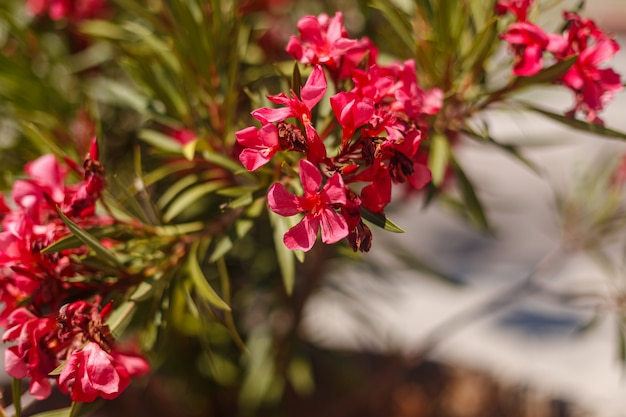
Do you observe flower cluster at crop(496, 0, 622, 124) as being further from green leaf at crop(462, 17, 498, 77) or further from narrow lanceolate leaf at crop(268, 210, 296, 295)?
narrow lanceolate leaf at crop(268, 210, 296, 295)

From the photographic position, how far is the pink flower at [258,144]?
1.65ft

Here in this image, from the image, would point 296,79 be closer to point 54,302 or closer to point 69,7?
point 54,302

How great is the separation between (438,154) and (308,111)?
10.8 inches

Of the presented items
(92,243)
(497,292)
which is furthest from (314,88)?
(497,292)

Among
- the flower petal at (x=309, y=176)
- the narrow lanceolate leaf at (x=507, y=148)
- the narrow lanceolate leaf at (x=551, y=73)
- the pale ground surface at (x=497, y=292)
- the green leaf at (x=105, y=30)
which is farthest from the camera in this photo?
the pale ground surface at (x=497, y=292)

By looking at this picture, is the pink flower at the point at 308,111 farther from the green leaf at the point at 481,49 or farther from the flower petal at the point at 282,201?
the green leaf at the point at 481,49

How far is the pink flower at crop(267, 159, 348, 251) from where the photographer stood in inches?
19.3

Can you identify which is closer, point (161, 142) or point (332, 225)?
point (332, 225)

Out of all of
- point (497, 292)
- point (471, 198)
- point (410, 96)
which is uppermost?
point (410, 96)

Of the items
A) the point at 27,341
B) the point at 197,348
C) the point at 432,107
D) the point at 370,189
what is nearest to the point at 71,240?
the point at 27,341

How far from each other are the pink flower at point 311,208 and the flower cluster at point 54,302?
6.9 inches

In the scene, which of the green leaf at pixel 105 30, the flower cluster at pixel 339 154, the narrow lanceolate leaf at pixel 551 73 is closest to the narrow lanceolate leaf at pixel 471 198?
the narrow lanceolate leaf at pixel 551 73

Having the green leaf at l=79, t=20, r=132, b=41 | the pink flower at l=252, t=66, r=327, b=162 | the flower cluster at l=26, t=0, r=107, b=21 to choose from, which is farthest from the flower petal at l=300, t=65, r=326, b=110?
the flower cluster at l=26, t=0, r=107, b=21

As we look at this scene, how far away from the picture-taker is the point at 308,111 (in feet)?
1.69
